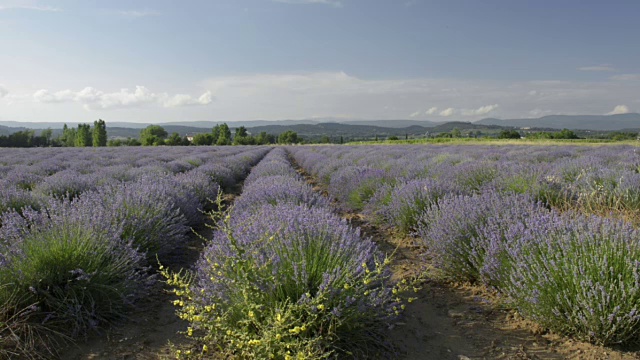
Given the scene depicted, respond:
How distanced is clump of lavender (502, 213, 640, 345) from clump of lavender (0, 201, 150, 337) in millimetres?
2516

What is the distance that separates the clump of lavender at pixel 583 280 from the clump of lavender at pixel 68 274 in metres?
2.52

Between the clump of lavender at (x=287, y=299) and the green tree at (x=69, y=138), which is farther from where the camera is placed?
the green tree at (x=69, y=138)

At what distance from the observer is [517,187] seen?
525cm

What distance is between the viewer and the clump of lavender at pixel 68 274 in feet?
7.59

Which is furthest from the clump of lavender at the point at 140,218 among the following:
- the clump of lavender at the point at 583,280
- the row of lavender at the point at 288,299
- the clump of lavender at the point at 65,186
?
the clump of lavender at the point at 583,280

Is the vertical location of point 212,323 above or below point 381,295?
below

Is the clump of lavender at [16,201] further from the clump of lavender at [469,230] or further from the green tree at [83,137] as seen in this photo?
the green tree at [83,137]

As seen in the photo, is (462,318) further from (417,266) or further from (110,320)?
(110,320)

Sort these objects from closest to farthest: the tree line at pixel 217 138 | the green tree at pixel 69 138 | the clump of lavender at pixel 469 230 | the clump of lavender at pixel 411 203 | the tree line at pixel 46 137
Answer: the clump of lavender at pixel 469 230 < the clump of lavender at pixel 411 203 < the tree line at pixel 46 137 < the tree line at pixel 217 138 < the green tree at pixel 69 138

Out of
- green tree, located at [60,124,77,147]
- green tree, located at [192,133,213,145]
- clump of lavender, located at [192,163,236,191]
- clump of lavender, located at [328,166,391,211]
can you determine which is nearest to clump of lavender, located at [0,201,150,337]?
clump of lavender, located at [328,166,391,211]

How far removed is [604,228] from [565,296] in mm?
582

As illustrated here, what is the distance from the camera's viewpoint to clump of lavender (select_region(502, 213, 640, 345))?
202 centimetres

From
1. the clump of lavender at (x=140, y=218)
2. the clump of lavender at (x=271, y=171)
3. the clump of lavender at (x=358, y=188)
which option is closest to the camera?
→ the clump of lavender at (x=140, y=218)

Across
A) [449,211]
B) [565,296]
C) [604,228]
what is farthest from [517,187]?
[565,296]
